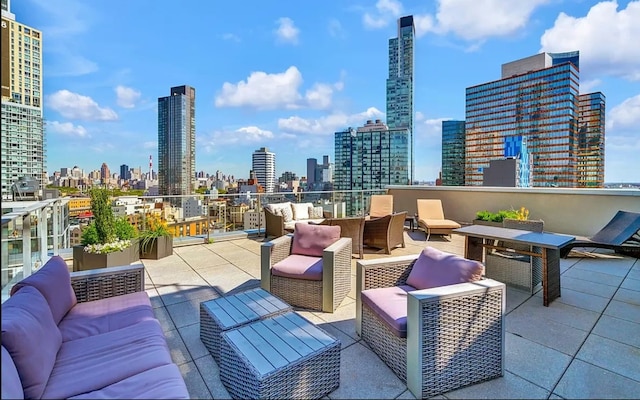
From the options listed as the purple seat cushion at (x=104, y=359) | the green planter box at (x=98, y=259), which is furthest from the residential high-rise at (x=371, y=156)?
the purple seat cushion at (x=104, y=359)

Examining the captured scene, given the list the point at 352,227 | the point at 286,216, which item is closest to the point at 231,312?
the point at 352,227

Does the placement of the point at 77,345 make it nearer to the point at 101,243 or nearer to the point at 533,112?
the point at 101,243

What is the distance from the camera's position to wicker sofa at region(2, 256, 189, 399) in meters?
1.33

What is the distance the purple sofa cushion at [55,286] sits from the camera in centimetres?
190

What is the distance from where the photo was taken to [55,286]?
205 cm

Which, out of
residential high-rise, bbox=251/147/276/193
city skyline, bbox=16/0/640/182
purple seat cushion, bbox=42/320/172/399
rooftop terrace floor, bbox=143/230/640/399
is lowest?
rooftop terrace floor, bbox=143/230/640/399

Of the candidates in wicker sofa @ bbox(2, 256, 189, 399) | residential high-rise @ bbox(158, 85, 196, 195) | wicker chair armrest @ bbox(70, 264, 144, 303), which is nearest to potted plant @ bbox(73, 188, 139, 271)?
wicker chair armrest @ bbox(70, 264, 144, 303)

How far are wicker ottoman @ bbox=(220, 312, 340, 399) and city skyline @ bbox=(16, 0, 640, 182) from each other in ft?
15.7

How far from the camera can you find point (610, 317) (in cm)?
295

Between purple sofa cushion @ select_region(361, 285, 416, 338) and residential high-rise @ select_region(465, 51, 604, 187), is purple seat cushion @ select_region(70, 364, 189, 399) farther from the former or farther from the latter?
residential high-rise @ select_region(465, 51, 604, 187)

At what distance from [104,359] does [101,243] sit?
3.42 metres

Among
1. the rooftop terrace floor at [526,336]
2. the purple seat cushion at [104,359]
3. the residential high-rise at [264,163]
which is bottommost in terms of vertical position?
the rooftop terrace floor at [526,336]

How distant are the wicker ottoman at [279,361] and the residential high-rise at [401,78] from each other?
924 inches

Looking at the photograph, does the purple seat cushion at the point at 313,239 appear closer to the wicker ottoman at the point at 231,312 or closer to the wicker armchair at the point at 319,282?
the wicker armchair at the point at 319,282
